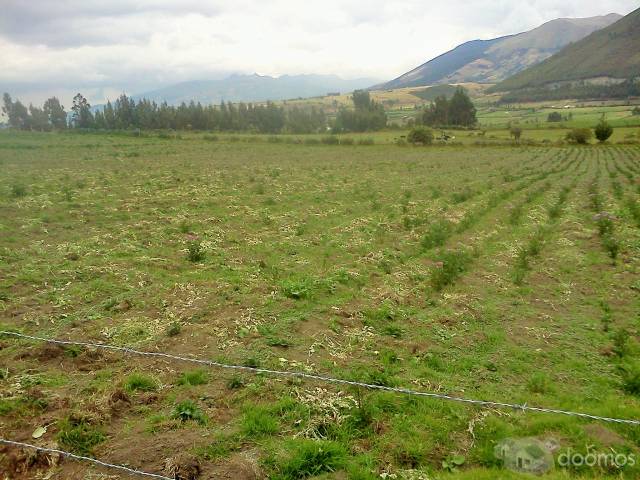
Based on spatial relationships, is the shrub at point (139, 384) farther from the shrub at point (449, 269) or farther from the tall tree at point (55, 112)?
the tall tree at point (55, 112)

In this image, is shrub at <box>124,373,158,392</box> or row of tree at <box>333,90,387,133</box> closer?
shrub at <box>124,373,158,392</box>

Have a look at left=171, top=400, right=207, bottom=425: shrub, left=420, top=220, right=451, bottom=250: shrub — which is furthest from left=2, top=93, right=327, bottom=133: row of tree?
left=171, top=400, right=207, bottom=425: shrub

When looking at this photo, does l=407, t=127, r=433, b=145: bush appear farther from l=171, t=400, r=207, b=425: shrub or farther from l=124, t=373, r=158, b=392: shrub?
l=171, t=400, r=207, b=425: shrub

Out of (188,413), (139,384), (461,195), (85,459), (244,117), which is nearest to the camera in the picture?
(85,459)

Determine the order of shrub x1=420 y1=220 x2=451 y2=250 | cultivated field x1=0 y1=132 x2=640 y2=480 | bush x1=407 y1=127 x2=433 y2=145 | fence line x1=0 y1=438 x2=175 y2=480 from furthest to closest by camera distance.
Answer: bush x1=407 y1=127 x2=433 y2=145 → shrub x1=420 y1=220 x2=451 y2=250 → cultivated field x1=0 y1=132 x2=640 y2=480 → fence line x1=0 y1=438 x2=175 y2=480

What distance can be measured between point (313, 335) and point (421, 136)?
245ft

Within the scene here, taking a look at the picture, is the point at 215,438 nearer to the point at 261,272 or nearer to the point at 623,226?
the point at 261,272

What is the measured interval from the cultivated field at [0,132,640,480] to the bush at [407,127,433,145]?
60073mm

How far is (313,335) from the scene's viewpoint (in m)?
8.56

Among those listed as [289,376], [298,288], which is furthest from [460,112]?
[289,376]

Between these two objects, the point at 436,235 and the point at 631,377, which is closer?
the point at 631,377

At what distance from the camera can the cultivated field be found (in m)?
5.54

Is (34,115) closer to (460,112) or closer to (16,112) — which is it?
(16,112)

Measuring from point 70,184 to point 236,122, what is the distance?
98407 mm
